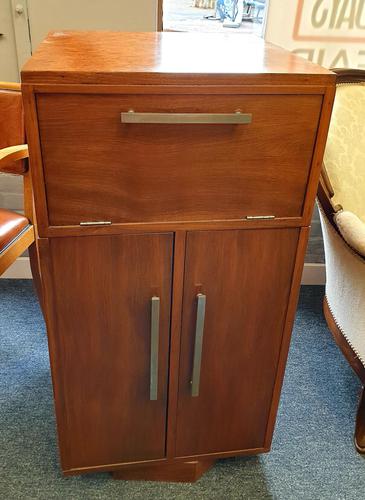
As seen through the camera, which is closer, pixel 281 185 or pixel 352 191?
pixel 281 185

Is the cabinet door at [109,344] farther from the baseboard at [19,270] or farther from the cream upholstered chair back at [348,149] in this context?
the baseboard at [19,270]

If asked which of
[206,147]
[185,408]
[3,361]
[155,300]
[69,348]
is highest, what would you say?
[206,147]

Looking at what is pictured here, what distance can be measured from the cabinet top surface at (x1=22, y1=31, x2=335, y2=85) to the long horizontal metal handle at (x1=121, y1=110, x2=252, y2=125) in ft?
0.16

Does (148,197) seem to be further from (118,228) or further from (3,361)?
(3,361)

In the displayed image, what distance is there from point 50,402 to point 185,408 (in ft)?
1.71

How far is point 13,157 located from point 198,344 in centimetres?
72

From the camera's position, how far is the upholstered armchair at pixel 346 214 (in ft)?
3.95

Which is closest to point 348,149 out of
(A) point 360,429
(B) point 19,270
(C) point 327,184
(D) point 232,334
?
(C) point 327,184

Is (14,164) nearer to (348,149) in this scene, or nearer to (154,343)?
(154,343)

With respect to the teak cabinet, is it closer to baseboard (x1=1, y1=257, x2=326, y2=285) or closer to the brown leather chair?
the brown leather chair

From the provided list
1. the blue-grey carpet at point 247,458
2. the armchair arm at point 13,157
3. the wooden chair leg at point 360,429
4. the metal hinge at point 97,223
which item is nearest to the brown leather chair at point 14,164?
the armchair arm at point 13,157

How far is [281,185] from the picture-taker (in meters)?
0.84

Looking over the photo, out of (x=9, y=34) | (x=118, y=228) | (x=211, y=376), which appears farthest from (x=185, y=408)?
(x=9, y=34)

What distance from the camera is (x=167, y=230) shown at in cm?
85
